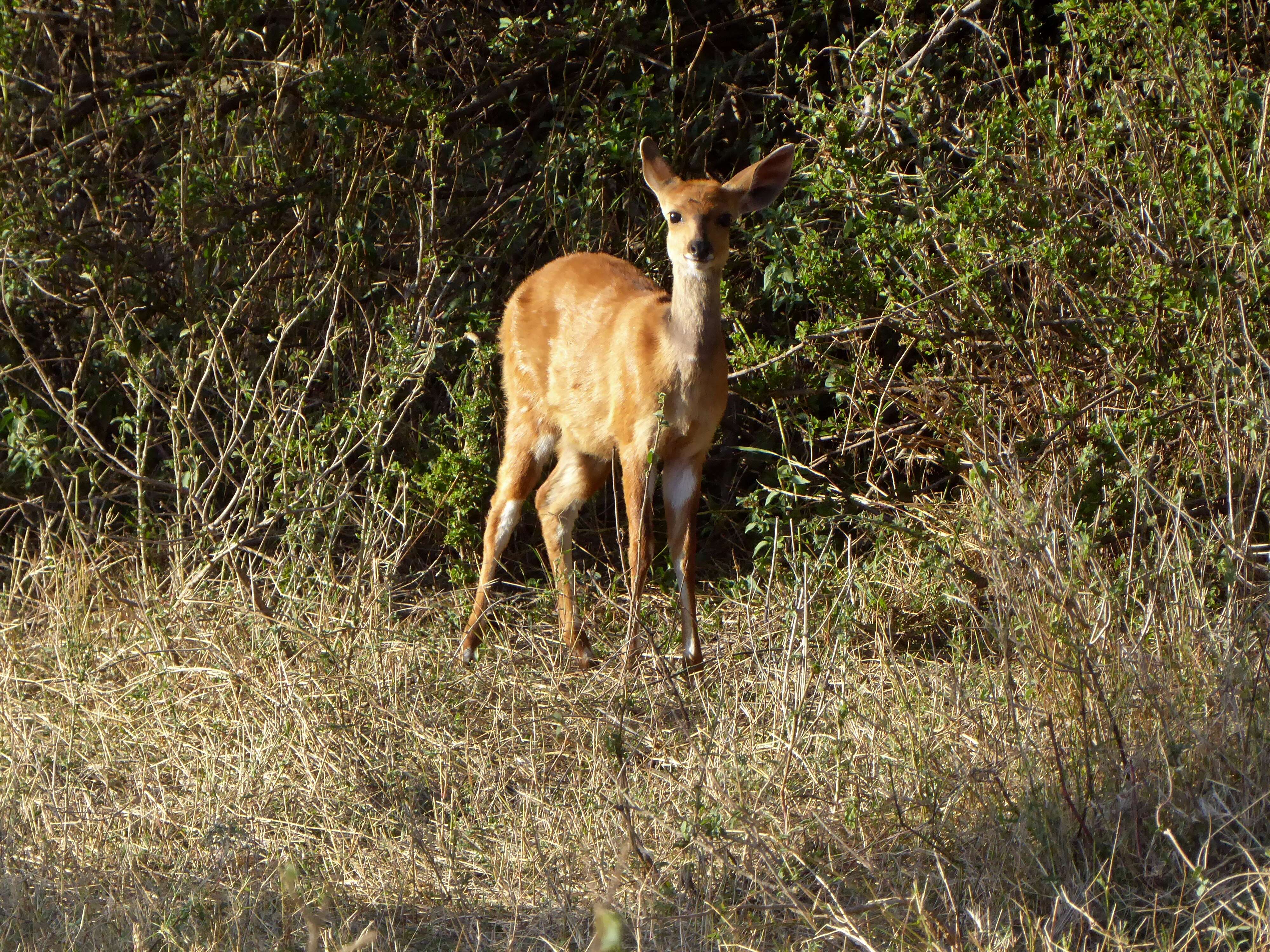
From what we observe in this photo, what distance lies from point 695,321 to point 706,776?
197 cm

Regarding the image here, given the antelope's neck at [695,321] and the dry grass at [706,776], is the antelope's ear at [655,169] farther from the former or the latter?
the dry grass at [706,776]

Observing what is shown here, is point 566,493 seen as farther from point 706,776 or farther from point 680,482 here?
point 706,776

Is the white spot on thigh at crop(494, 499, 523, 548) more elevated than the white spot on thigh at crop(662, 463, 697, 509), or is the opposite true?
the white spot on thigh at crop(662, 463, 697, 509)

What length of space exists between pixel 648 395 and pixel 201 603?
1815mm

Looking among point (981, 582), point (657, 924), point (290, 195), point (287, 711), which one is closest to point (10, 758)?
point (287, 711)

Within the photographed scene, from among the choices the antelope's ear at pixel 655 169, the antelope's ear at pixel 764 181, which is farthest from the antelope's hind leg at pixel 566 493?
the antelope's ear at pixel 764 181

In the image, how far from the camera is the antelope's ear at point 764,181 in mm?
5273

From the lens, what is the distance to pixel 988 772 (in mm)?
3500

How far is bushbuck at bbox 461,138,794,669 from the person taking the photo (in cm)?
522

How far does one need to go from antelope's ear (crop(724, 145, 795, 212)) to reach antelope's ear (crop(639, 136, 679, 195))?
10.0 inches

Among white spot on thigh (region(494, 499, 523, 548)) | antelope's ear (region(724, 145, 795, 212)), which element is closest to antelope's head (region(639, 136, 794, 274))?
antelope's ear (region(724, 145, 795, 212))

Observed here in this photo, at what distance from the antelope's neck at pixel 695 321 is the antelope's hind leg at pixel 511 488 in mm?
959

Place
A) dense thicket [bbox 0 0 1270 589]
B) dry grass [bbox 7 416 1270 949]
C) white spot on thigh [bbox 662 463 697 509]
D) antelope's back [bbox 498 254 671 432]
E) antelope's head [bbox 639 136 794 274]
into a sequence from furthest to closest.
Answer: antelope's back [bbox 498 254 671 432], white spot on thigh [bbox 662 463 697 509], antelope's head [bbox 639 136 794 274], dense thicket [bbox 0 0 1270 589], dry grass [bbox 7 416 1270 949]

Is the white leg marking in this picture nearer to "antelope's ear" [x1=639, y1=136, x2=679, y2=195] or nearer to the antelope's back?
the antelope's back
